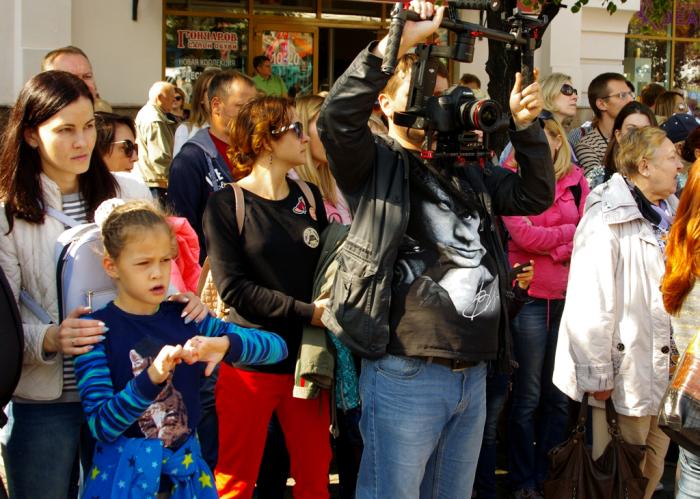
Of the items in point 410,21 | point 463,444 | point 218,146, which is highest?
point 410,21

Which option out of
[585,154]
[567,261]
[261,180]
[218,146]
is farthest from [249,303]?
[585,154]

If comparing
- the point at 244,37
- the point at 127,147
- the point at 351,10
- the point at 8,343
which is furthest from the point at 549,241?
the point at 351,10

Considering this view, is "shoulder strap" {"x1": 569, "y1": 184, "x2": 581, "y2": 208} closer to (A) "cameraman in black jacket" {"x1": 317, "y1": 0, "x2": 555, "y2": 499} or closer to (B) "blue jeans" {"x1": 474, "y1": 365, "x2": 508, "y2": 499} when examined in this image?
(B) "blue jeans" {"x1": 474, "y1": 365, "x2": 508, "y2": 499}

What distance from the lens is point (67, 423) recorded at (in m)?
2.88

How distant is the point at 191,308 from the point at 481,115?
1.12m

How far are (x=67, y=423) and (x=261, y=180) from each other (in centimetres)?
135

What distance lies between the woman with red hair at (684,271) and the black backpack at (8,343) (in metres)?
2.20

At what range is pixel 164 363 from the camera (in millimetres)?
2562

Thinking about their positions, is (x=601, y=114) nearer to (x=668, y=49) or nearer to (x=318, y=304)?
(x=318, y=304)

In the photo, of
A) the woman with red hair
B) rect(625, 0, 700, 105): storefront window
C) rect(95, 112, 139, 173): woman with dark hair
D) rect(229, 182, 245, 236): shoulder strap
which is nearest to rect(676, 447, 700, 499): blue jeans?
the woman with red hair

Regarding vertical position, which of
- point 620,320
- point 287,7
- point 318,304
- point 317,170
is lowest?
point 620,320

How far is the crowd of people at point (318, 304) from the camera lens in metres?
2.78

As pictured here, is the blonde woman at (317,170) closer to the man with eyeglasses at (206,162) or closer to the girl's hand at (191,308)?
the man with eyeglasses at (206,162)

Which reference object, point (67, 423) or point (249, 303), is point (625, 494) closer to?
point (249, 303)
